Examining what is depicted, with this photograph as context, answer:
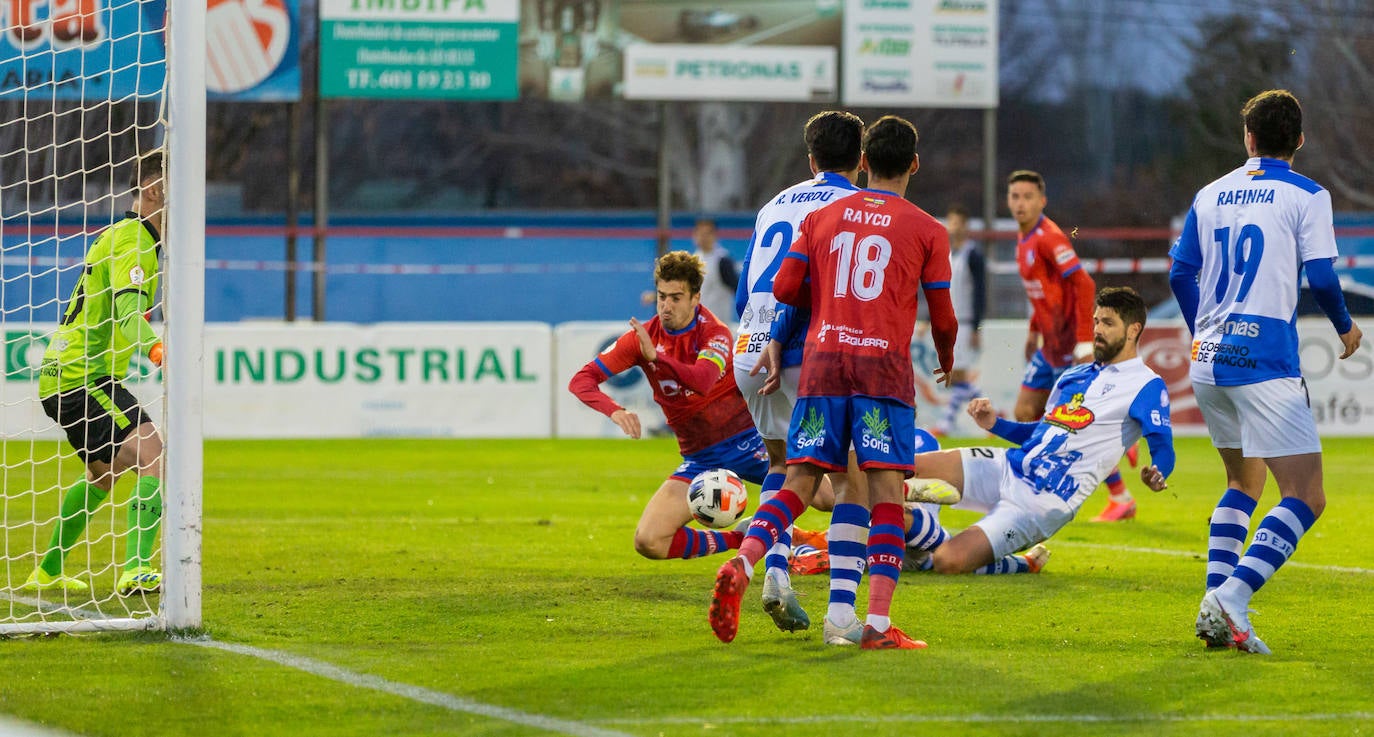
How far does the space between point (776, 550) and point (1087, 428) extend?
2380 millimetres

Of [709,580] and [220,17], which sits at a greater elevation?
[220,17]

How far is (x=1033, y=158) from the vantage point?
4094cm

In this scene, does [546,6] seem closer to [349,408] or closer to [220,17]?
[220,17]

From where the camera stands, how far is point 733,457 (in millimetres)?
8188

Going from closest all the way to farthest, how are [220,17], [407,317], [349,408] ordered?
[349,408] → [220,17] → [407,317]

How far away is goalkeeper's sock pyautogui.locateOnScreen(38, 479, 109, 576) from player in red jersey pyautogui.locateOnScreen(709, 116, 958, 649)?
3.12 m

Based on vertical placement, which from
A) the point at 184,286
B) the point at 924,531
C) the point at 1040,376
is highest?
the point at 184,286

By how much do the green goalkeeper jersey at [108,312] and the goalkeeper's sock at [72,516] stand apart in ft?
1.49

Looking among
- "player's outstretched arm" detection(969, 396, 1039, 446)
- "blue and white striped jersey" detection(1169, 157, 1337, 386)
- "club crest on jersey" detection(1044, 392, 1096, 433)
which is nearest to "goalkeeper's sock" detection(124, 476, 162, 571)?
"player's outstretched arm" detection(969, 396, 1039, 446)

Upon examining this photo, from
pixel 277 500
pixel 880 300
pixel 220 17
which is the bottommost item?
pixel 277 500

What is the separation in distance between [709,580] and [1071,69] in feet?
111

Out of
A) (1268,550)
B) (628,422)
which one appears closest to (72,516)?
(628,422)

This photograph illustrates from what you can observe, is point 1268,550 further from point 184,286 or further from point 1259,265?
point 184,286

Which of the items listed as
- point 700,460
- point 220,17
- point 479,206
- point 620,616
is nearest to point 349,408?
point 220,17
